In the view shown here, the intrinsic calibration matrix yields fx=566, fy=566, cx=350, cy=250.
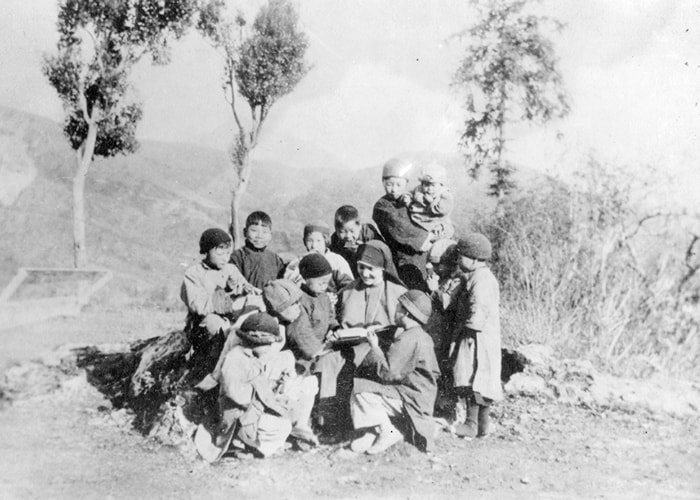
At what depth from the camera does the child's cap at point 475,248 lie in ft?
13.7

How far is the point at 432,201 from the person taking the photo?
4.93 metres

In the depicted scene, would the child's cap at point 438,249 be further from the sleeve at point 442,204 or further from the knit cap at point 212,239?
the knit cap at point 212,239

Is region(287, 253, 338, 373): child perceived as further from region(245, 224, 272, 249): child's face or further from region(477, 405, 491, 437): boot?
region(477, 405, 491, 437): boot

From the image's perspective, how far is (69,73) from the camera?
12172mm

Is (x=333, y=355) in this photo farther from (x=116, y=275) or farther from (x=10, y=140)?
(x=10, y=140)

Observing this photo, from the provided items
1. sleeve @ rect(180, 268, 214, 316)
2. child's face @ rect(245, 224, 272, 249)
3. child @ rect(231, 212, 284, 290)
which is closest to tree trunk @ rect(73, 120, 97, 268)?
child @ rect(231, 212, 284, 290)

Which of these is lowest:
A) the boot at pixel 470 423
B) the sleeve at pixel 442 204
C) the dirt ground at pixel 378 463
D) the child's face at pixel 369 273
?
the dirt ground at pixel 378 463

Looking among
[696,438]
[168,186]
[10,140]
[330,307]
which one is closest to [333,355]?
[330,307]

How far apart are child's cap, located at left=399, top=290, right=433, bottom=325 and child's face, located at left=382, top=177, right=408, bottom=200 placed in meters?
1.35

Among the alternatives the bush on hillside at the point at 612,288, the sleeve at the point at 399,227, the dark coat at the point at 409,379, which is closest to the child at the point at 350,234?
the sleeve at the point at 399,227

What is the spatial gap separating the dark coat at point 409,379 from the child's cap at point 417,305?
0.09 meters

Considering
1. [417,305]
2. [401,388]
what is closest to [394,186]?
[417,305]

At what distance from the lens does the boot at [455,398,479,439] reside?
4.18 metres

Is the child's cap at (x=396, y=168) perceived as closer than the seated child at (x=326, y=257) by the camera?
No
